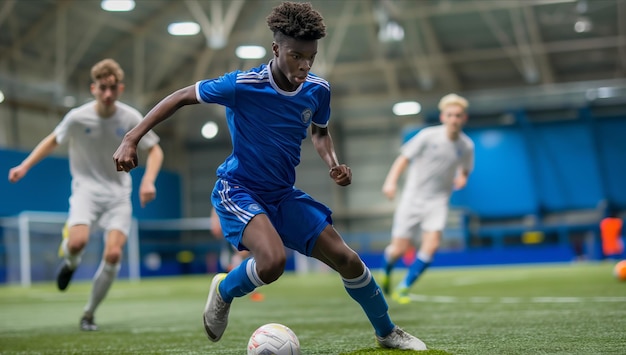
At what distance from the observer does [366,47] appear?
34750 millimetres

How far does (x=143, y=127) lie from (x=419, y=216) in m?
5.60

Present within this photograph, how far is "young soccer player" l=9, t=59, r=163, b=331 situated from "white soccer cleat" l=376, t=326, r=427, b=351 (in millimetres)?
2866

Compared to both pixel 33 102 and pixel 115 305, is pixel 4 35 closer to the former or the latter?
pixel 33 102

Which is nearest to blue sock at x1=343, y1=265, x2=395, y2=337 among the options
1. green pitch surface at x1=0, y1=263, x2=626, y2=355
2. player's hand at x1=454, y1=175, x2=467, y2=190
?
green pitch surface at x1=0, y1=263, x2=626, y2=355

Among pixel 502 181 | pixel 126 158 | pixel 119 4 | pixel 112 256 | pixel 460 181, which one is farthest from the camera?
pixel 502 181

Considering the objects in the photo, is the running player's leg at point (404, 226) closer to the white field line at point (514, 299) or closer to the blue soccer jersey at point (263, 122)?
the white field line at point (514, 299)

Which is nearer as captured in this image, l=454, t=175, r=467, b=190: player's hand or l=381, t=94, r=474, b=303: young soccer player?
l=381, t=94, r=474, b=303: young soccer player

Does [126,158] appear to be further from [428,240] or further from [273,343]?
[428,240]

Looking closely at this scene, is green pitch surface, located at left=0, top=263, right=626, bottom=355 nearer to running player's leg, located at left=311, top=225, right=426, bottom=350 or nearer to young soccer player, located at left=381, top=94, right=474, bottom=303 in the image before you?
running player's leg, located at left=311, top=225, right=426, bottom=350

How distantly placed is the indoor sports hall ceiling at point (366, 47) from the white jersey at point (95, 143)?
1986cm

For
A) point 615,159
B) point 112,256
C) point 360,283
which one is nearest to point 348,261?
point 360,283

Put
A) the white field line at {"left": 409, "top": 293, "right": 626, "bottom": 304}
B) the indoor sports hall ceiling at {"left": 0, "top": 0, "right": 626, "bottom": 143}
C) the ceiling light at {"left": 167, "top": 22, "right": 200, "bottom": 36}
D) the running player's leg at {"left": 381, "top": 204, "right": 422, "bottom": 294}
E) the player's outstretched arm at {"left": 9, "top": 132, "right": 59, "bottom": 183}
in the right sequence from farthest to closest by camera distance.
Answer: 1. the indoor sports hall ceiling at {"left": 0, "top": 0, "right": 626, "bottom": 143}
2. the ceiling light at {"left": 167, "top": 22, "right": 200, "bottom": 36}
3. the running player's leg at {"left": 381, "top": 204, "right": 422, "bottom": 294}
4. the white field line at {"left": 409, "top": 293, "right": 626, "bottom": 304}
5. the player's outstretched arm at {"left": 9, "top": 132, "right": 59, "bottom": 183}

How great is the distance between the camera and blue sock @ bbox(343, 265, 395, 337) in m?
4.24

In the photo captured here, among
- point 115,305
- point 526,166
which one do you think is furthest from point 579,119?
point 115,305
